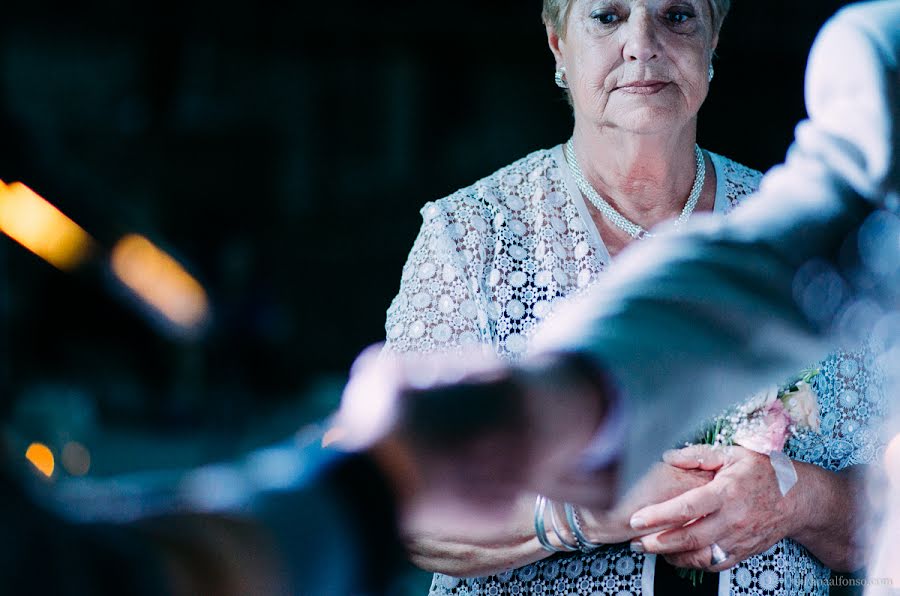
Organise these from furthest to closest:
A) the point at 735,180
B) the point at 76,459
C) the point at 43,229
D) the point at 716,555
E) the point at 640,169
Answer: the point at 43,229, the point at 76,459, the point at 735,180, the point at 640,169, the point at 716,555

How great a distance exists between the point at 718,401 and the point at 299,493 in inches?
12.4

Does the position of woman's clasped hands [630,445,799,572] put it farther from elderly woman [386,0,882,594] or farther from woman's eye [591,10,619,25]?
woman's eye [591,10,619,25]

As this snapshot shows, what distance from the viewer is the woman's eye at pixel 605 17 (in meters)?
2.41

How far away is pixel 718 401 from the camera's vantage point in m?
0.75

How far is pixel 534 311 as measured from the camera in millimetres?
2371

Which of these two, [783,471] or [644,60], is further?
[644,60]

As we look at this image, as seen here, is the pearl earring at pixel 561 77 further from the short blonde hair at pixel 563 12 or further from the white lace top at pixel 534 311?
the white lace top at pixel 534 311

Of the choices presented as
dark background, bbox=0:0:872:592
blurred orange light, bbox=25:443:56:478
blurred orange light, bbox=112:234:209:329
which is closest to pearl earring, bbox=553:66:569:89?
blurred orange light, bbox=25:443:56:478

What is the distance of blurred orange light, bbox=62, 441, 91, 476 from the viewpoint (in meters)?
6.54

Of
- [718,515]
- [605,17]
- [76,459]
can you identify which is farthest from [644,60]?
[76,459]

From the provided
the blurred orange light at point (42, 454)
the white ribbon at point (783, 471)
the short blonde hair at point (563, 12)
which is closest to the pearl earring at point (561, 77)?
the short blonde hair at point (563, 12)

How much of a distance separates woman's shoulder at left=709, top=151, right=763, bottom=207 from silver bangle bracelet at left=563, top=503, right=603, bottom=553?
0.97 metres

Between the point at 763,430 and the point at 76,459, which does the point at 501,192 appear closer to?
the point at 763,430

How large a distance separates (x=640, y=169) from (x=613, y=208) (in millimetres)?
118
